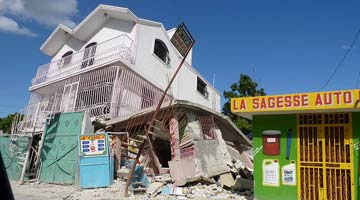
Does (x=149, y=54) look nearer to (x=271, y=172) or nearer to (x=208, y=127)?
(x=208, y=127)

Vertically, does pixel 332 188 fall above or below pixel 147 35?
below

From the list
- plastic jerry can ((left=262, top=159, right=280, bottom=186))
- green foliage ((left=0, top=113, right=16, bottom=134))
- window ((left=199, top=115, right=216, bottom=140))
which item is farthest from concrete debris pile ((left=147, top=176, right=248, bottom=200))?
green foliage ((left=0, top=113, right=16, bottom=134))

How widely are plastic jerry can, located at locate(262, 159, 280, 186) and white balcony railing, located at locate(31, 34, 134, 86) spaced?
9597 millimetres

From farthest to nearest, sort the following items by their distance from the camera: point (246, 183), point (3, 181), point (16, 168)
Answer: point (16, 168) → point (246, 183) → point (3, 181)

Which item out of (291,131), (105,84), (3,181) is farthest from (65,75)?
(3,181)

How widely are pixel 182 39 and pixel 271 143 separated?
4.18 meters

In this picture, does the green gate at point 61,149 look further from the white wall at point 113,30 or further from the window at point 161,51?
the window at point 161,51

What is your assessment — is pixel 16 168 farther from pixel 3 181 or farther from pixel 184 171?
pixel 3 181

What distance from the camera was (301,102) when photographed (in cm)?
795

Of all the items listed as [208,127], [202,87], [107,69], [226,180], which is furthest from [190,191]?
[202,87]

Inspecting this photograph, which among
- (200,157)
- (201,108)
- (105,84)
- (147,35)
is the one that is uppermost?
(147,35)

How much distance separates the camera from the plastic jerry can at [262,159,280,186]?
334 inches

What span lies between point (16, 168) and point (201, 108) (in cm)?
954

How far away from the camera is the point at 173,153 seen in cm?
1222
